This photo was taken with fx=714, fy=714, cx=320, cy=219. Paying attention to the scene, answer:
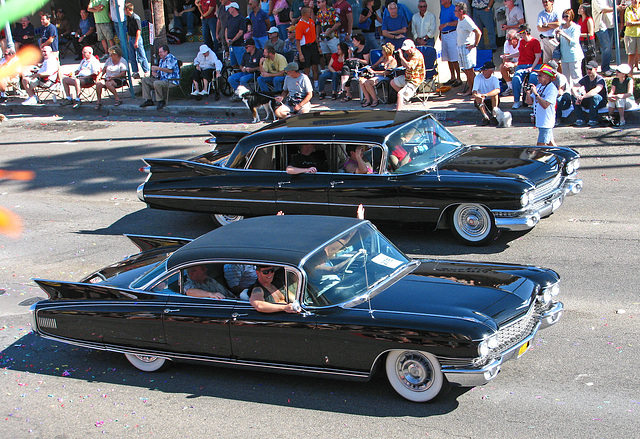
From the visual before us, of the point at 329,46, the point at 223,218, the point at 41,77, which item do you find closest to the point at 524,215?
the point at 223,218

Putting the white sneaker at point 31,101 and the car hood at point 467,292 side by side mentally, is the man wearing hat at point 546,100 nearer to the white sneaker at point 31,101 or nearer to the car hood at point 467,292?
the car hood at point 467,292

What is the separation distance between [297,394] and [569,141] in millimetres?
8541

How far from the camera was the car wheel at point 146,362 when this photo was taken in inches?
241

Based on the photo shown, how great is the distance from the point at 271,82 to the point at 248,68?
883 mm

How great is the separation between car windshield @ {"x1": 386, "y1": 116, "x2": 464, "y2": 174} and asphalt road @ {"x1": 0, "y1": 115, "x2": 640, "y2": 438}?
859 mm

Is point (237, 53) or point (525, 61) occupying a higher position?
point (237, 53)

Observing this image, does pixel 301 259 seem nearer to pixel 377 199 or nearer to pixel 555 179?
pixel 377 199

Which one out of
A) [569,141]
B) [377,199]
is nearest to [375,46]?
[569,141]

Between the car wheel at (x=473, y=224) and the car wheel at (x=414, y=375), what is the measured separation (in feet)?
10.9

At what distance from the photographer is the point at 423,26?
16.2 m

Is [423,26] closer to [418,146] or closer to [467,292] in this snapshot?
[418,146]

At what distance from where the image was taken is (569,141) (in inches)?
486

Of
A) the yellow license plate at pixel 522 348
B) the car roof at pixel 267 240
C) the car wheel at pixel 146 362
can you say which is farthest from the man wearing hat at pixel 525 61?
the car wheel at pixel 146 362

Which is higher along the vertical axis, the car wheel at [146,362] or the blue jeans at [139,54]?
the blue jeans at [139,54]
